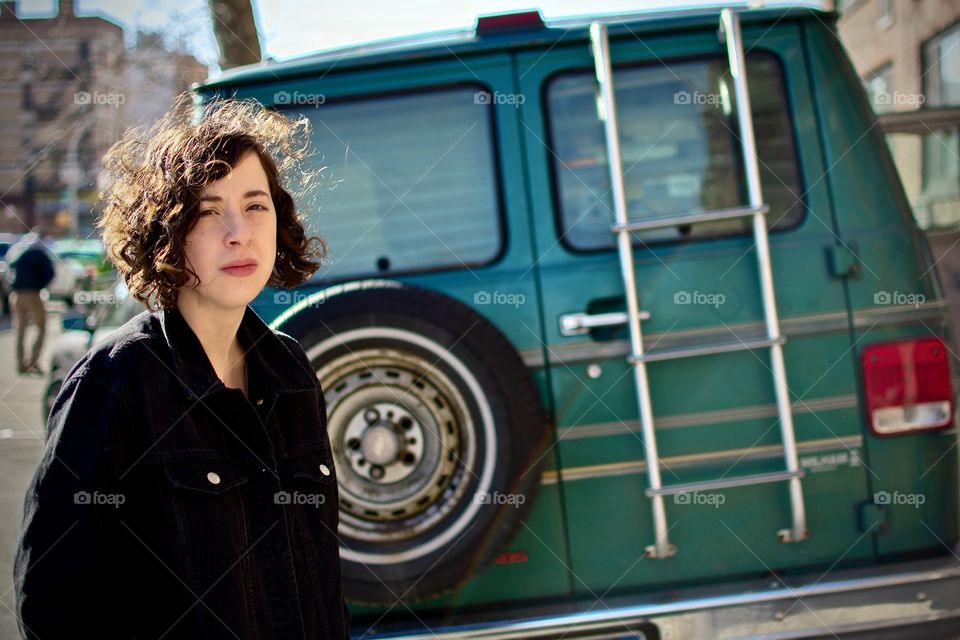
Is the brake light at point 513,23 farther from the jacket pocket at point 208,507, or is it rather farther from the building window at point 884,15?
the building window at point 884,15

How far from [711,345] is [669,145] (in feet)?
2.55

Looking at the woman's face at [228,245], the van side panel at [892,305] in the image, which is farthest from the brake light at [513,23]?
the woman's face at [228,245]

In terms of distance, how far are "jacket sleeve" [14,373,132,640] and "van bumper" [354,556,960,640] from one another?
1583mm

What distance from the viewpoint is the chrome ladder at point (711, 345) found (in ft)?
9.50

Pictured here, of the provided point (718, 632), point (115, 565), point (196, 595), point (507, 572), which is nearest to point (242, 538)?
point (196, 595)

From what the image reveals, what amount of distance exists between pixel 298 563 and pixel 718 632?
5.37 feet

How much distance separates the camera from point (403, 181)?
3.16 meters

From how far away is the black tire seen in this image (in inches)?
110

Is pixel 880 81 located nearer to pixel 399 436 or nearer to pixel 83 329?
pixel 83 329

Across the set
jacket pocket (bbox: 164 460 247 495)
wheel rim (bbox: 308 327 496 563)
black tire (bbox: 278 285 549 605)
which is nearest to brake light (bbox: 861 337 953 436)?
black tire (bbox: 278 285 549 605)

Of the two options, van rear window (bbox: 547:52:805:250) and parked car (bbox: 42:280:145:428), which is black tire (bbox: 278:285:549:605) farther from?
parked car (bbox: 42:280:145:428)

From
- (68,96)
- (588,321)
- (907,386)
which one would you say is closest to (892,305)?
(907,386)

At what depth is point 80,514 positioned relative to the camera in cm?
134

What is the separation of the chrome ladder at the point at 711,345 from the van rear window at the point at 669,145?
4.7 inches
